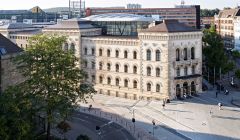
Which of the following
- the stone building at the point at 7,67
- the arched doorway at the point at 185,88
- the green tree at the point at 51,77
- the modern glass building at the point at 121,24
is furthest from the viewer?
the modern glass building at the point at 121,24

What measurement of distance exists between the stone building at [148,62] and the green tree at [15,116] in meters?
47.1

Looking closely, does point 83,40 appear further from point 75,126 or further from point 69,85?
point 69,85

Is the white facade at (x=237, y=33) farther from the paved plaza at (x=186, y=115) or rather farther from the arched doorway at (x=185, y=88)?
the arched doorway at (x=185, y=88)

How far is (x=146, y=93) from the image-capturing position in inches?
4055

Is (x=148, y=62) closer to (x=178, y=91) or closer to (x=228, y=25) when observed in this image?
(x=178, y=91)

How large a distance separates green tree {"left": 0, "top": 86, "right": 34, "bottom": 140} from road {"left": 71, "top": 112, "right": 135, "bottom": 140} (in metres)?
19.9

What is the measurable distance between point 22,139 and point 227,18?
15130cm

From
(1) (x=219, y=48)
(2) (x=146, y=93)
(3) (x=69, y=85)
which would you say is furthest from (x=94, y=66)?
(3) (x=69, y=85)

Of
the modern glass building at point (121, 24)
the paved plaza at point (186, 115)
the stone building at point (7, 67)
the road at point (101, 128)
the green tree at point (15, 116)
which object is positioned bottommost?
the road at point (101, 128)

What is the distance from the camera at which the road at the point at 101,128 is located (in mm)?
74562

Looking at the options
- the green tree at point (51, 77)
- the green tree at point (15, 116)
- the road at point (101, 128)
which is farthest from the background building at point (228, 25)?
the green tree at point (15, 116)

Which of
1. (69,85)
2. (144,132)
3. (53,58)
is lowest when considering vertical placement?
(144,132)

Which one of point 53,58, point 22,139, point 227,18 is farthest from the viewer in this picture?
point 227,18

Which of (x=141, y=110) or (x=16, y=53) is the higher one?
(x=16, y=53)
